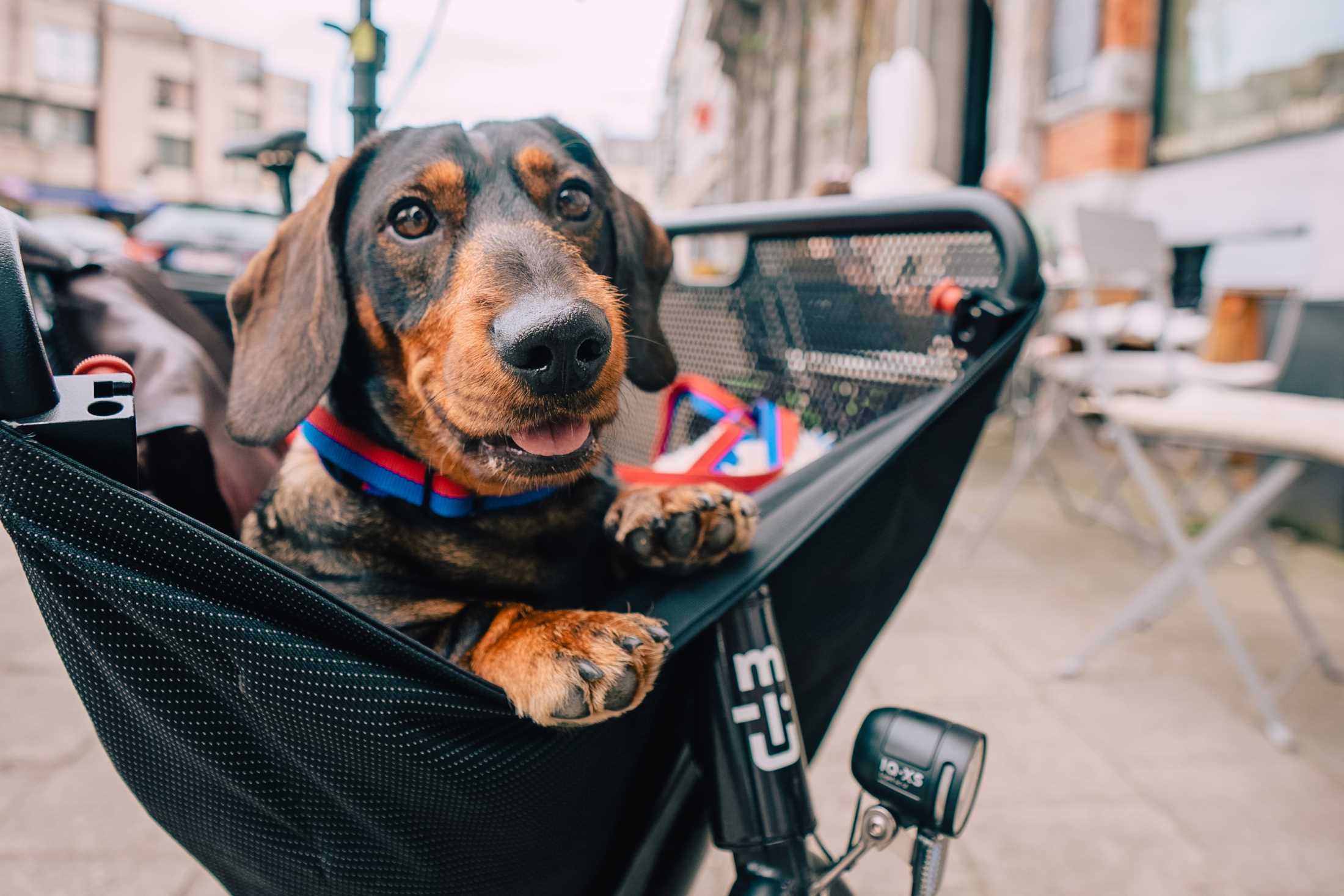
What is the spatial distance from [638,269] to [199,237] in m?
8.34

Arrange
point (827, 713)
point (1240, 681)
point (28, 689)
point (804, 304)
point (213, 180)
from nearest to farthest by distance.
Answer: point (827, 713)
point (804, 304)
point (28, 689)
point (1240, 681)
point (213, 180)

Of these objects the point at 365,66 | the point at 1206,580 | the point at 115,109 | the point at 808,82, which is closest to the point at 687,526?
the point at 365,66

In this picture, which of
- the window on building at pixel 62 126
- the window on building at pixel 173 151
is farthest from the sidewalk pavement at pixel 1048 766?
the window on building at pixel 173 151

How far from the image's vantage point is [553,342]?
92 cm

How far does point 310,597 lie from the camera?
613mm

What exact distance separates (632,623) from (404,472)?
41 centimetres

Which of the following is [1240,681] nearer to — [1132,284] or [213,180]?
[1132,284]

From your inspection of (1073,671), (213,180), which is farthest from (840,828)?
(213,180)

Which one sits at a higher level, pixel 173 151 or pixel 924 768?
A: pixel 173 151

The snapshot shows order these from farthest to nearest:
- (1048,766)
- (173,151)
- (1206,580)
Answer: (173,151)
(1206,580)
(1048,766)

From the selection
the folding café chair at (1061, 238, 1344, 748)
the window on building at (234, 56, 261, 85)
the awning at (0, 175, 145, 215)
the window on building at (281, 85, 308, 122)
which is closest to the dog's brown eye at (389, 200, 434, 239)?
the folding café chair at (1061, 238, 1344, 748)

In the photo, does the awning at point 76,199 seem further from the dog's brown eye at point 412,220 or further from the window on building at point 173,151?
the dog's brown eye at point 412,220

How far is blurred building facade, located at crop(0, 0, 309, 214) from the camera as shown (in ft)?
113

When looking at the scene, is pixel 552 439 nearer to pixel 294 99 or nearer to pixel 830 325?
pixel 830 325
